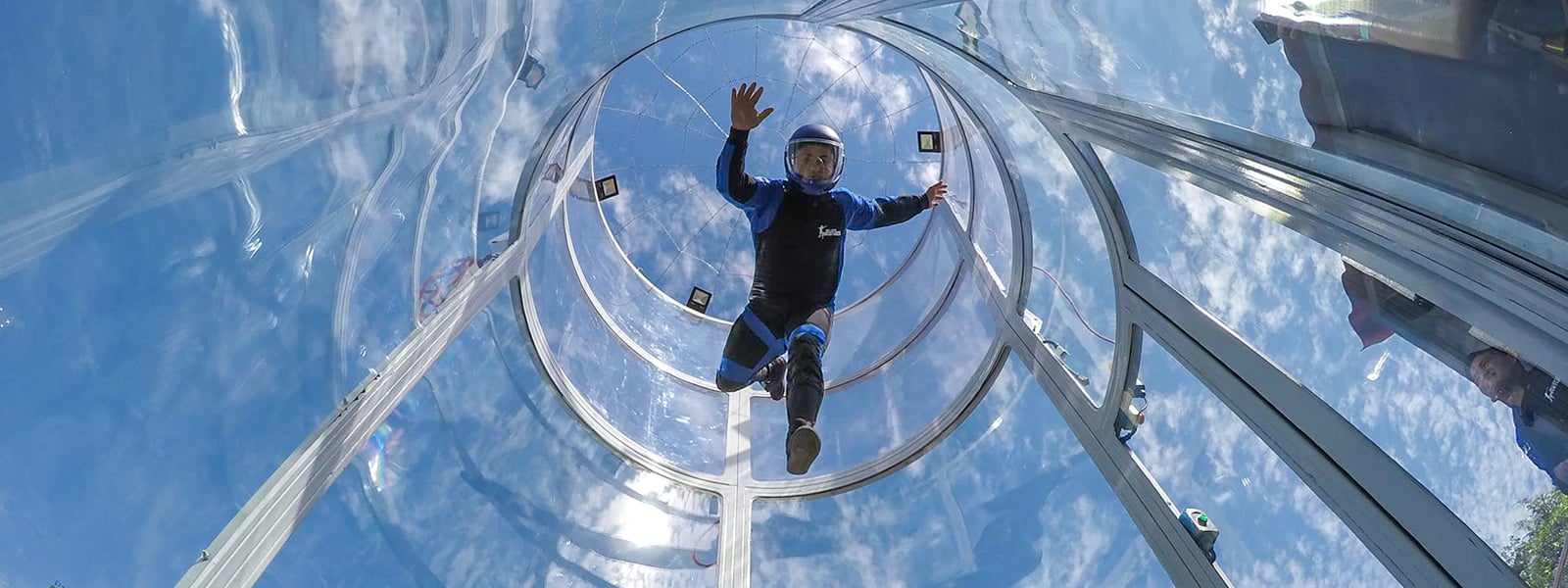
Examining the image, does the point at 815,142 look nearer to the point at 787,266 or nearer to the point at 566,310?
the point at 787,266

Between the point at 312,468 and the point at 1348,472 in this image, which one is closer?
the point at 1348,472

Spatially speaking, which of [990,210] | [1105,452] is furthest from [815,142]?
[1105,452]

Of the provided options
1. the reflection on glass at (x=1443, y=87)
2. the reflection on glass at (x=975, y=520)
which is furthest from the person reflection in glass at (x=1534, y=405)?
the reflection on glass at (x=975, y=520)

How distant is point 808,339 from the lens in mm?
3662

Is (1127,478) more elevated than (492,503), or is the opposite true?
(492,503)

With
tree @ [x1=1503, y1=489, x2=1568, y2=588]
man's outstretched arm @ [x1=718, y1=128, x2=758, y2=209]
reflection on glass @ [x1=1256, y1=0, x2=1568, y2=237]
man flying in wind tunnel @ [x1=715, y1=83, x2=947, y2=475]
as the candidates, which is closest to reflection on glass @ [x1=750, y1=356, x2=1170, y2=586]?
man flying in wind tunnel @ [x1=715, y1=83, x2=947, y2=475]

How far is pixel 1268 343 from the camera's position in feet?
7.24

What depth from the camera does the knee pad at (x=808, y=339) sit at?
364 cm

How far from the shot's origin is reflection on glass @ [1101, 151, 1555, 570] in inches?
56.6

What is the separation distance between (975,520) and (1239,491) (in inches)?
112

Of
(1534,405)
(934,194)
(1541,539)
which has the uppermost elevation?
(934,194)

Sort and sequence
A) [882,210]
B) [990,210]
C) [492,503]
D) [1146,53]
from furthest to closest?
[990,210] → [492,503] → [882,210] → [1146,53]

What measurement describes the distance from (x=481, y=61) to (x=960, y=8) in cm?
179

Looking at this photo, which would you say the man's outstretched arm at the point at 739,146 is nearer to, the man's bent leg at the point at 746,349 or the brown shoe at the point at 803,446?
the man's bent leg at the point at 746,349
